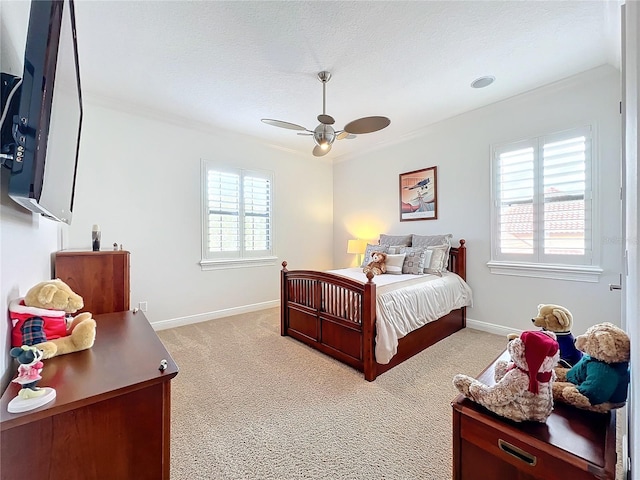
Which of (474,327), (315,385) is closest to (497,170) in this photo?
(474,327)

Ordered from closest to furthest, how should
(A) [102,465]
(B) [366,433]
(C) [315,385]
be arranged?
1. (A) [102,465]
2. (B) [366,433]
3. (C) [315,385]

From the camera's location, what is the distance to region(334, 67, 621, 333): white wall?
2.59 metres

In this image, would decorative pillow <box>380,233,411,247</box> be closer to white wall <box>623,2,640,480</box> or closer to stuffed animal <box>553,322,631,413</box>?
stuffed animal <box>553,322,631,413</box>

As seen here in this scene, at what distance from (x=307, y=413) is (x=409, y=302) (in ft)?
4.30

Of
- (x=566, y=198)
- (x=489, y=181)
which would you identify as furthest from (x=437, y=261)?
(x=566, y=198)

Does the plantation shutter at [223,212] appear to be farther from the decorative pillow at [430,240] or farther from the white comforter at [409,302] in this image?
the decorative pillow at [430,240]

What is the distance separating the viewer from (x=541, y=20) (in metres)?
1.99

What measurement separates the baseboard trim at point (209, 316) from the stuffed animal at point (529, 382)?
12.0 ft

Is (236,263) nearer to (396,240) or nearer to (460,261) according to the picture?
(396,240)

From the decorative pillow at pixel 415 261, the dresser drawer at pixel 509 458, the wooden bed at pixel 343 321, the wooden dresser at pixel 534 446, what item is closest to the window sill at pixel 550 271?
the wooden bed at pixel 343 321

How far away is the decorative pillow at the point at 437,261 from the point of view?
3.37 m

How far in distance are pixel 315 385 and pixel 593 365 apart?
174cm

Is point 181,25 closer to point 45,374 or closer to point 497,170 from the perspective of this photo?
point 45,374

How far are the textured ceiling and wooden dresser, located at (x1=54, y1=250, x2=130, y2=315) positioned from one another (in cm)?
171
